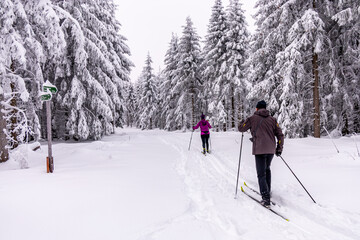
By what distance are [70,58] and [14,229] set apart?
535 inches

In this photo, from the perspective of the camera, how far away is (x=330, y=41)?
11695mm

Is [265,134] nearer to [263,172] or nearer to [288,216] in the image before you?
[263,172]

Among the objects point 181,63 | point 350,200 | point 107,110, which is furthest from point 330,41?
point 181,63

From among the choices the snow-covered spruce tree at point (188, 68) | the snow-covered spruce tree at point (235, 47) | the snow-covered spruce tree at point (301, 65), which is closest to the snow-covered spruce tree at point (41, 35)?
the snow-covered spruce tree at point (301, 65)

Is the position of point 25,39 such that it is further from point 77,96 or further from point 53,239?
point 53,239

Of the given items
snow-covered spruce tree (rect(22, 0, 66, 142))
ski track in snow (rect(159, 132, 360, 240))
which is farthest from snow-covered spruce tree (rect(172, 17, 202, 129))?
ski track in snow (rect(159, 132, 360, 240))

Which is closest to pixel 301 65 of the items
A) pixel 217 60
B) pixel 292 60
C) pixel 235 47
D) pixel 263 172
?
pixel 292 60

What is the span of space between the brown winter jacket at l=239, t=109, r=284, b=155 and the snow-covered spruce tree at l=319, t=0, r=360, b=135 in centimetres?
883

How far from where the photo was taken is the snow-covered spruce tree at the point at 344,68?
1105 centimetres

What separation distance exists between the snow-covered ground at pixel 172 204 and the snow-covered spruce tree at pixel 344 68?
24.7ft

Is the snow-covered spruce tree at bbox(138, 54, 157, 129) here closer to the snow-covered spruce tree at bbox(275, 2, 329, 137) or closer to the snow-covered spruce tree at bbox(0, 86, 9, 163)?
the snow-covered spruce tree at bbox(275, 2, 329, 137)

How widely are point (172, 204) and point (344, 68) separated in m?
14.0

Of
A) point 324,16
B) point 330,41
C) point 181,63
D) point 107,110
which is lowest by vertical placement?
point 107,110

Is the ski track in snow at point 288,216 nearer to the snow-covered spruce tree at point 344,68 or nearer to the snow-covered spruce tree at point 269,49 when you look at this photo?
the snow-covered spruce tree at point 344,68
